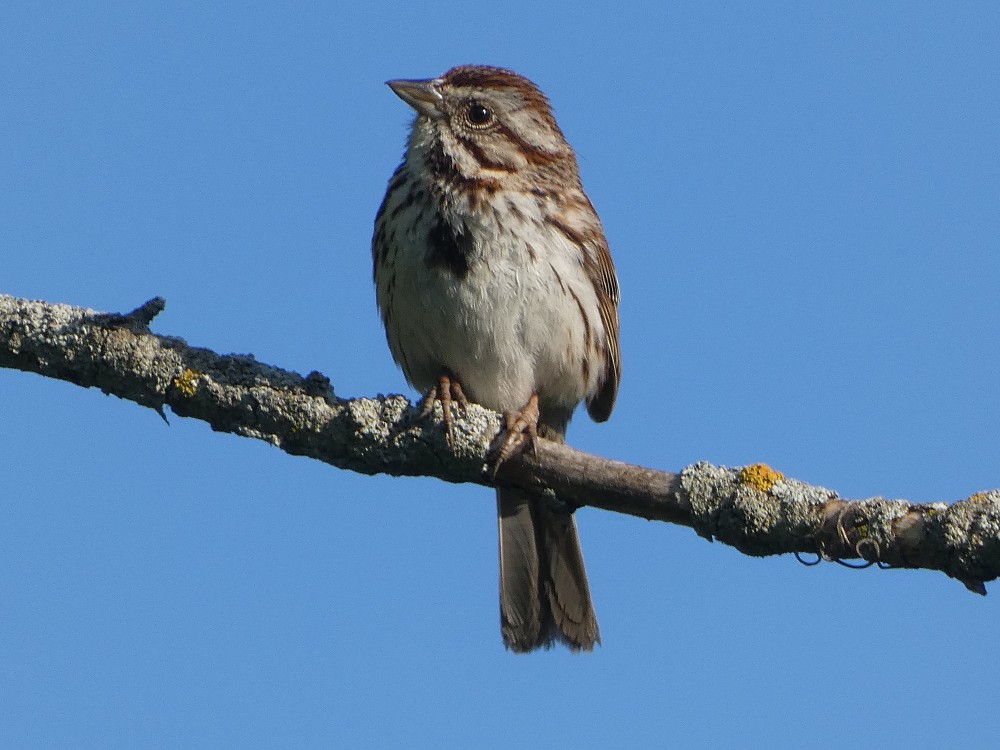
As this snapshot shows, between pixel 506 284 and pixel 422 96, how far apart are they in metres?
1.22

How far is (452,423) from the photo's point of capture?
534cm

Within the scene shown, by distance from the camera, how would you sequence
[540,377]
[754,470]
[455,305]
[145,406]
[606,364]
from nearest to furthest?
[754,470] < [145,406] < [455,305] < [540,377] < [606,364]

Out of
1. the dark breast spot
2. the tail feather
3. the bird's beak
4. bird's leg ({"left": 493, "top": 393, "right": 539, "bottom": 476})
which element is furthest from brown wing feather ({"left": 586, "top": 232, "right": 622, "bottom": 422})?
bird's leg ({"left": 493, "top": 393, "right": 539, "bottom": 476})

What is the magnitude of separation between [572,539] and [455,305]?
4.20ft

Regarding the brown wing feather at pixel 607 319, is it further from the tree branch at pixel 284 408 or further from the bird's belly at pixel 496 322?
the tree branch at pixel 284 408

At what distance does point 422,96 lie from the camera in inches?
263

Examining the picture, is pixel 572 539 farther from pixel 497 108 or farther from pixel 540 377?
pixel 497 108

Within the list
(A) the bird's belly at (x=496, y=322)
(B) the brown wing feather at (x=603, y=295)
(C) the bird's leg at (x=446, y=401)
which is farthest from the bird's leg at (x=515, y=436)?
(B) the brown wing feather at (x=603, y=295)

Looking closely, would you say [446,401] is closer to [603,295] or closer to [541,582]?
[541,582]

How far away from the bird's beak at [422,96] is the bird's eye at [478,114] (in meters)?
0.15

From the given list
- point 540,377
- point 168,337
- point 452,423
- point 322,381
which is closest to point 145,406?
point 168,337

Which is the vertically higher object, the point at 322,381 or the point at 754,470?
the point at 322,381

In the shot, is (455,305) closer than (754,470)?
No

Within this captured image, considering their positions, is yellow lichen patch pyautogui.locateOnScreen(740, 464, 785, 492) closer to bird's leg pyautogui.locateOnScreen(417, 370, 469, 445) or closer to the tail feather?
bird's leg pyautogui.locateOnScreen(417, 370, 469, 445)
